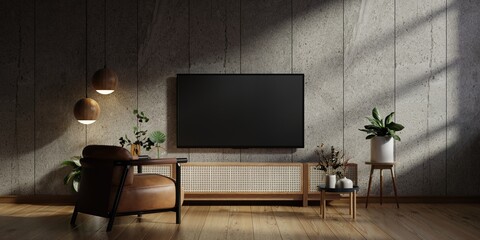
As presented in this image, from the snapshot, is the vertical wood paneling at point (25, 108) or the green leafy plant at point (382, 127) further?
the vertical wood paneling at point (25, 108)

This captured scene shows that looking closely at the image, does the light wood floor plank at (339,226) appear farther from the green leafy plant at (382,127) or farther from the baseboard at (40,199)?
the baseboard at (40,199)

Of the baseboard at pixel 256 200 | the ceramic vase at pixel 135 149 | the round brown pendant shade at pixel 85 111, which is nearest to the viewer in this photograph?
the round brown pendant shade at pixel 85 111

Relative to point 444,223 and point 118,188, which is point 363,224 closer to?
point 444,223

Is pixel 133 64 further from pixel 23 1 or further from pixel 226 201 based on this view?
pixel 226 201

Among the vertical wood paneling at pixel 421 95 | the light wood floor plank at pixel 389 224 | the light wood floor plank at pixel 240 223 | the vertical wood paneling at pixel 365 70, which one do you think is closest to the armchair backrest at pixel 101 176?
the light wood floor plank at pixel 240 223

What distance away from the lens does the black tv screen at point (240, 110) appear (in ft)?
21.0

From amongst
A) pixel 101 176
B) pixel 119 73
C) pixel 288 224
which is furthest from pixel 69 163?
pixel 288 224

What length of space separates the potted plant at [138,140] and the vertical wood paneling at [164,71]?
0.11 m

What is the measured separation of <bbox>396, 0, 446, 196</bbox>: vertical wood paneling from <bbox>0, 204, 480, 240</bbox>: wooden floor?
0.46 metres

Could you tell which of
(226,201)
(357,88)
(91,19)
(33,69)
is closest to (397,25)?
(357,88)

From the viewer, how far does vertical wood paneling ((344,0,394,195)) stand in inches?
255

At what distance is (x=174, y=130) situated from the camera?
6.48 m

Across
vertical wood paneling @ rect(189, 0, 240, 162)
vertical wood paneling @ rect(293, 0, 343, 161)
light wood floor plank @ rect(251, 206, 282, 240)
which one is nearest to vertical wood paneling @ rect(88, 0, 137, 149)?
vertical wood paneling @ rect(189, 0, 240, 162)

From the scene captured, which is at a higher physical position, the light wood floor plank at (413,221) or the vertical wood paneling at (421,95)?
the vertical wood paneling at (421,95)
